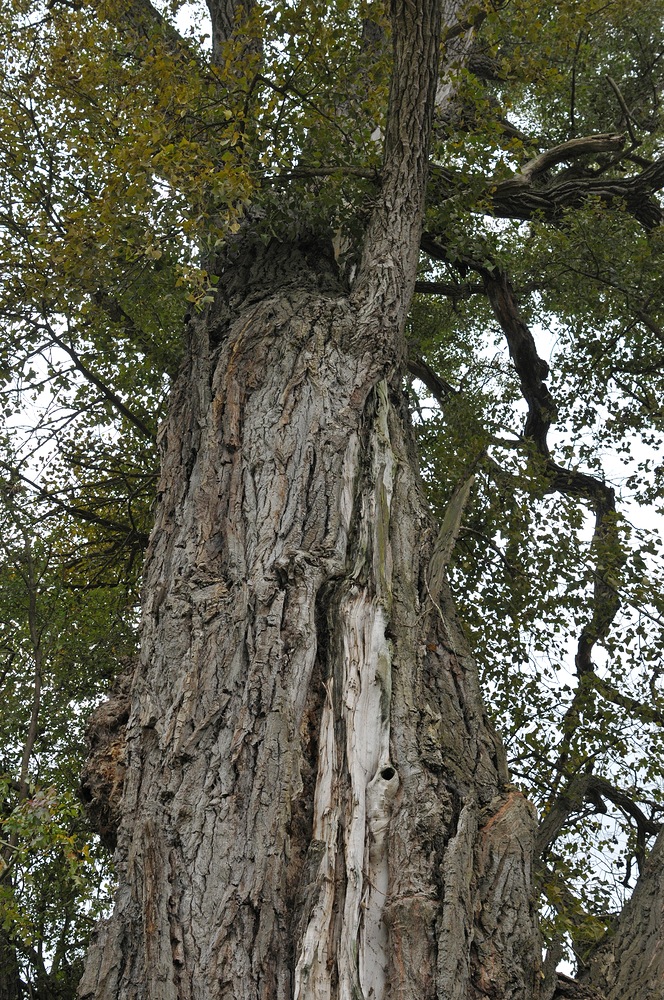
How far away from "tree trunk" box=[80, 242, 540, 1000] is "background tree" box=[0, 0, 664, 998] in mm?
11

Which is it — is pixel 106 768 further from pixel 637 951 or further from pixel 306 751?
pixel 637 951

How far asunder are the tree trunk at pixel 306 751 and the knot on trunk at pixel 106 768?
1.43 feet

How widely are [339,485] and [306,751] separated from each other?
51.3 inches

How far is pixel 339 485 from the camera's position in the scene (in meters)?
3.76

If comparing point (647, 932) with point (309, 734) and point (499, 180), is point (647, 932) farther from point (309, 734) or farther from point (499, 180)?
point (499, 180)

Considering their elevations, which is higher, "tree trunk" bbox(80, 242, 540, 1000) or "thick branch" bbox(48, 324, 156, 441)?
"thick branch" bbox(48, 324, 156, 441)

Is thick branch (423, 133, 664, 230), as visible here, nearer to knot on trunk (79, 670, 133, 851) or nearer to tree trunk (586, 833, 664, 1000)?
knot on trunk (79, 670, 133, 851)

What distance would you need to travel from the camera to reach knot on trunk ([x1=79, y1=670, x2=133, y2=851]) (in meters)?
3.51

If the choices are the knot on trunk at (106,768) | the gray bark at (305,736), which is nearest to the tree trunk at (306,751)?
the gray bark at (305,736)

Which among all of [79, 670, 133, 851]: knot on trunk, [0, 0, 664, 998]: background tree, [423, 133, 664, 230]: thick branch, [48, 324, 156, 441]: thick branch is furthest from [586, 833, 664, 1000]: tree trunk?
[48, 324, 156, 441]: thick branch

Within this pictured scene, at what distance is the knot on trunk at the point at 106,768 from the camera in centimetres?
351

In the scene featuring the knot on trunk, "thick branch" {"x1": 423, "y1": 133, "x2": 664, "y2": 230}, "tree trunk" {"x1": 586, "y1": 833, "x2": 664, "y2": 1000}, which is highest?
"thick branch" {"x1": 423, "y1": 133, "x2": 664, "y2": 230}

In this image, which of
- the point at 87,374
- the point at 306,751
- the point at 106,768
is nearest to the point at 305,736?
the point at 306,751

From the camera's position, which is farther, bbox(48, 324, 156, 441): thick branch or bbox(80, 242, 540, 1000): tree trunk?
bbox(48, 324, 156, 441): thick branch
